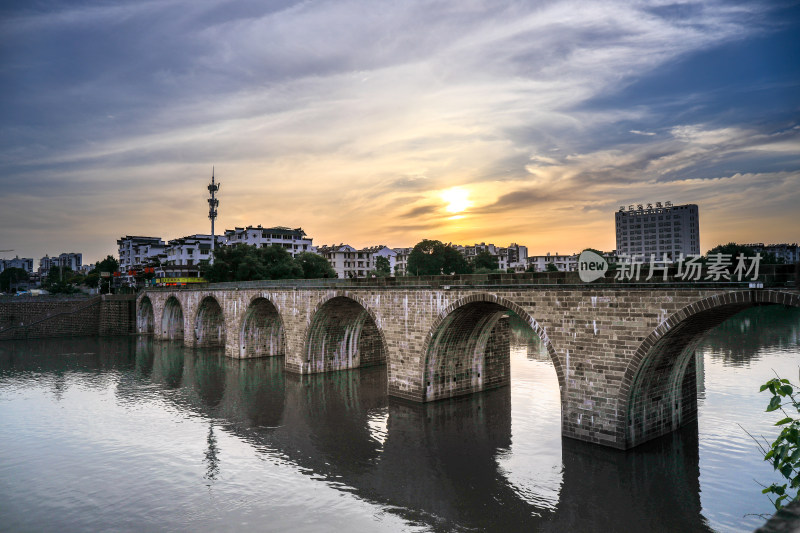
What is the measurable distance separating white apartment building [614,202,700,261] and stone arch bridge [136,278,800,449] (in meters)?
151

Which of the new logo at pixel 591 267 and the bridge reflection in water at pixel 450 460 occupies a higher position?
the new logo at pixel 591 267

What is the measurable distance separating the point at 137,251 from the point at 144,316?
208 ft

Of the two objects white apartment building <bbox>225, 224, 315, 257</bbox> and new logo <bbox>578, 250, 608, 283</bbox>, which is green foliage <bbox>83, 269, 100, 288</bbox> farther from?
new logo <bbox>578, 250, 608, 283</bbox>

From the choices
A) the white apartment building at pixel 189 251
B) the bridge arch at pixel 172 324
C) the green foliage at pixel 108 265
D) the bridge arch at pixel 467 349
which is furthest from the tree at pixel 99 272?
the bridge arch at pixel 467 349

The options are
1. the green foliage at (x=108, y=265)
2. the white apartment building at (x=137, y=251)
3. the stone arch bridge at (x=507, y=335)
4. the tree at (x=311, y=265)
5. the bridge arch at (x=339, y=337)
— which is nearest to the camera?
the stone arch bridge at (x=507, y=335)

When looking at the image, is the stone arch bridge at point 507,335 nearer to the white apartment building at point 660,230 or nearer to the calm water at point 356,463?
the calm water at point 356,463

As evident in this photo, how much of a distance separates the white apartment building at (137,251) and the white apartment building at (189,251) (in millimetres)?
11808

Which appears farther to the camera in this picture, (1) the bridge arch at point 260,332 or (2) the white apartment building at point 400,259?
(2) the white apartment building at point 400,259

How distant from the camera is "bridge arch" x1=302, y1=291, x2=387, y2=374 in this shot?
34.6 metres

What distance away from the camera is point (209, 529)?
1485 cm

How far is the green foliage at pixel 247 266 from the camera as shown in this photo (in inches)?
2510

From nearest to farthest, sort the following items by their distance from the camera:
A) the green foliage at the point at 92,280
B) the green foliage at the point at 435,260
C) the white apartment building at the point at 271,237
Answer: the white apartment building at the point at 271,237
the green foliage at the point at 435,260
the green foliage at the point at 92,280

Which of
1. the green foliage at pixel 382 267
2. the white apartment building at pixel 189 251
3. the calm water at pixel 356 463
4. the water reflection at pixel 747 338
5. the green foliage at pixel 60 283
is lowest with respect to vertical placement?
the calm water at pixel 356 463

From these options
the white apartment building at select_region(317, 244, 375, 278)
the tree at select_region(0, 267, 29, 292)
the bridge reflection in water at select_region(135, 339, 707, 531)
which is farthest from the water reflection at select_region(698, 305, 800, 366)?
the tree at select_region(0, 267, 29, 292)
